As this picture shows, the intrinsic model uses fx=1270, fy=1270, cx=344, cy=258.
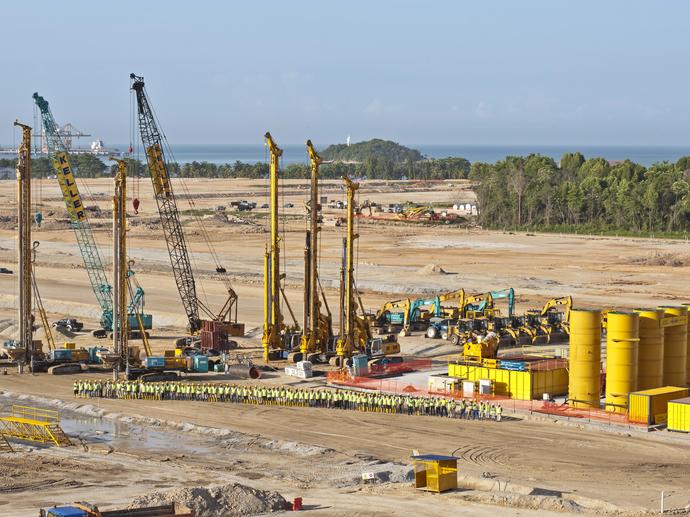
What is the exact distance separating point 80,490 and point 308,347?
27.0 m

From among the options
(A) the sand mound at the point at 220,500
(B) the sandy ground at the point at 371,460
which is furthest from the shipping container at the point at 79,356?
(A) the sand mound at the point at 220,500

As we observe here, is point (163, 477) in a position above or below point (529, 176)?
below

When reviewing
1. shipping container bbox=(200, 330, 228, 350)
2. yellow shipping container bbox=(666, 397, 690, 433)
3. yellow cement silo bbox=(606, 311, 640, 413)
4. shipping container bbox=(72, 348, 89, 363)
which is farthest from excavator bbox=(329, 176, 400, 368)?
yellow shipping container bbox=(666, 397, 690, 433)

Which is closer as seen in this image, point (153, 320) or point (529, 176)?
point (153, 320)

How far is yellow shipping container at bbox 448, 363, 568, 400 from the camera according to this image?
52.6 meters

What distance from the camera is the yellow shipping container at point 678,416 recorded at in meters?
46.0

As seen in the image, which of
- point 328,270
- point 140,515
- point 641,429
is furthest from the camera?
point 328,270

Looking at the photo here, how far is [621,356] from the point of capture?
50312mm

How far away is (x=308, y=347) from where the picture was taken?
63938 mm

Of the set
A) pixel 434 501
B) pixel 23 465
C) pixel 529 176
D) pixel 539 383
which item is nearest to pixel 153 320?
pixel 539 383

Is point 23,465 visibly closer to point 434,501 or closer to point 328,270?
point 434,501

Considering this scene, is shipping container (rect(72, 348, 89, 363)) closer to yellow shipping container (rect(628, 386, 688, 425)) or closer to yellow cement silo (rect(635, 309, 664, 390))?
yellow cement silo (rect(635, 309, 664, 390))

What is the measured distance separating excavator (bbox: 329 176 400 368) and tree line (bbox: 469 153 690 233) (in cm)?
8060

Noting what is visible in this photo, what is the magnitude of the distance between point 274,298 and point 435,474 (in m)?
29.3
